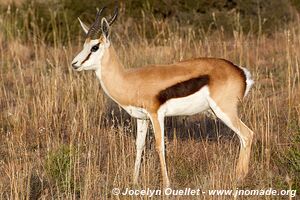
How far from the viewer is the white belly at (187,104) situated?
22.4 ft

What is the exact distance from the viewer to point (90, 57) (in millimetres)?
6957

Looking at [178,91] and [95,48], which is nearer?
[178,91]

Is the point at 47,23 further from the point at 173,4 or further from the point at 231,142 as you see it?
the point at 231,142

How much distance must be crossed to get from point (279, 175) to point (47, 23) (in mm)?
9318

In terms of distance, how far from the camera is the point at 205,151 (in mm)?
7383

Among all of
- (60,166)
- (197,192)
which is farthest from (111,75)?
(197,192)

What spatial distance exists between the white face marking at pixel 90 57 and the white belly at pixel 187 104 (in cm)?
83

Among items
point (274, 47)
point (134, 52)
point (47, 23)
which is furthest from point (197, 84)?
point (47, 23)

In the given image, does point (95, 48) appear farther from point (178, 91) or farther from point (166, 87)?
point (178, 91)

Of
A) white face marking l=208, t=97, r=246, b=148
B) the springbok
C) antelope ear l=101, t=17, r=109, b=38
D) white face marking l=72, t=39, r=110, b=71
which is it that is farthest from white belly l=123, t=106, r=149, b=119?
antelope ear l=101, t=17, r=109, b=38

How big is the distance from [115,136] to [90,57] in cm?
133

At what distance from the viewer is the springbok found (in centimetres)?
683

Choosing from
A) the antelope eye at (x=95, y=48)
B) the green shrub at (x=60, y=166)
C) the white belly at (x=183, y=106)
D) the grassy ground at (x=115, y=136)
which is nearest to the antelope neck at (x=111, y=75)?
the antelope eye at (x=95, y=48)

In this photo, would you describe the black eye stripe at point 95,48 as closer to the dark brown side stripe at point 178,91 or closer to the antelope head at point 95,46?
the antelope head at point 95,46
